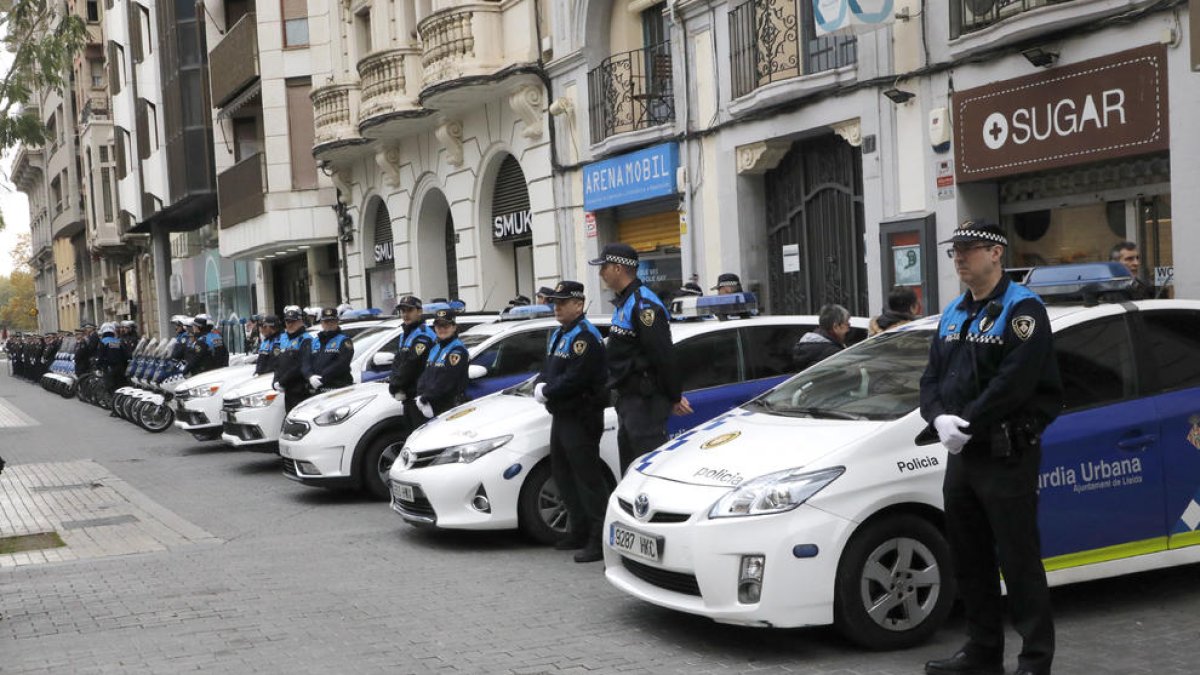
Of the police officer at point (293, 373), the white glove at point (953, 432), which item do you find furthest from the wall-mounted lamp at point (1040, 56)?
the police officer at point (293, 373)

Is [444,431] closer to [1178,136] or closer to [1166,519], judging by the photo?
[1166,519]

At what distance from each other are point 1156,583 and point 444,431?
14.7ft

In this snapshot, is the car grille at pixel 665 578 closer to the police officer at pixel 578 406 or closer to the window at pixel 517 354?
the police officer at pixel 578 406

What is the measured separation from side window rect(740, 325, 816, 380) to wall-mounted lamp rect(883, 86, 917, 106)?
479 cm

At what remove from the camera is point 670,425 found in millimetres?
8516

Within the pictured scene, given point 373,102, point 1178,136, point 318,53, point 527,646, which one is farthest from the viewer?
point 318,53

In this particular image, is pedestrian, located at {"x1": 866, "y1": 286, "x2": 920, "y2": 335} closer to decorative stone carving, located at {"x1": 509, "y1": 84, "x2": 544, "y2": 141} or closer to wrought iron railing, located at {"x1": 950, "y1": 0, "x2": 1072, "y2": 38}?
wrought iron railing, located at {"x1": 950, "y1": 0, "x2": 1072, "y2": 38}

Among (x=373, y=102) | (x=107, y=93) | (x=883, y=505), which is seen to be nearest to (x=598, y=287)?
(x=373, y=102)

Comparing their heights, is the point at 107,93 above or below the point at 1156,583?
above

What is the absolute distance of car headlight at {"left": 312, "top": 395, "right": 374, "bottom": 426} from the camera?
10.8m

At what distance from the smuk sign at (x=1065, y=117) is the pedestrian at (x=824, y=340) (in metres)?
3.38

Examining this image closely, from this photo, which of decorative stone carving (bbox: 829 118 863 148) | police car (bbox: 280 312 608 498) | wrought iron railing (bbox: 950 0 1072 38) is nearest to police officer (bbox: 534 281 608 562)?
police car (bbox: 280 312 608 498)

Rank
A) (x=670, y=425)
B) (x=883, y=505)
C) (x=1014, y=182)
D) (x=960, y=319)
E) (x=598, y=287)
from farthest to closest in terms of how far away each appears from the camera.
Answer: (x=598, y=287)
(x=1014, y=182)
(x=670, y=425)
(x=883, y=505)
(x=960, y=319)

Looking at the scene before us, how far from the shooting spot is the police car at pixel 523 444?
8.40 m
